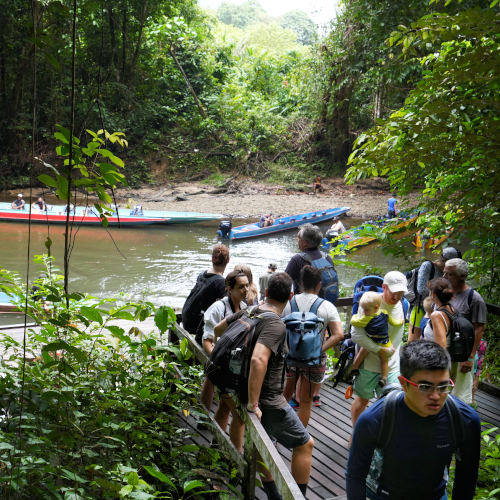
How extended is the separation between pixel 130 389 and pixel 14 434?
96 centimetres

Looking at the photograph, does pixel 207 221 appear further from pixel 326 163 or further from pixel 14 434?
pixel 14 434

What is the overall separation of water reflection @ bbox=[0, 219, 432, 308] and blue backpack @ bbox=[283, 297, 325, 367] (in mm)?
10196

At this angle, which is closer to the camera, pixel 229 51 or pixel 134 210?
pixel 134 210

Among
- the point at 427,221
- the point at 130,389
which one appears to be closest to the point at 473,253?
the point at 427,221

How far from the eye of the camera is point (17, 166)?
92.4ft

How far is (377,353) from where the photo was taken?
150 inches

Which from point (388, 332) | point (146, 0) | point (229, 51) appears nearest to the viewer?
point (388, 332)

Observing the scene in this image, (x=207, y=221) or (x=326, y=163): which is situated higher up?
(x=326, y=163)

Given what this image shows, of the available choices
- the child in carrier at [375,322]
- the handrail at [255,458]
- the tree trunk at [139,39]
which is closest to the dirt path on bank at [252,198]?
the tree trunk at [139,39]

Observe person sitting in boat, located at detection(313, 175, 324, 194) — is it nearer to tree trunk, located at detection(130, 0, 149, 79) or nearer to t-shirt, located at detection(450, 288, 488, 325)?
tree trunk, located at detection(130, 0, 149, 79)

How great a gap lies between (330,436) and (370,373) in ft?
2.28

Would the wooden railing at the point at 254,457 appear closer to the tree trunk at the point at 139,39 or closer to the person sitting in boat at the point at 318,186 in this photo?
the person sitting in boat at the point at 318,186

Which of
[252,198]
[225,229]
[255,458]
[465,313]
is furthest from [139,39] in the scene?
[255,458]

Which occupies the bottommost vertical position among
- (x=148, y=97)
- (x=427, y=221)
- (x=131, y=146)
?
(x=427, y=221)
